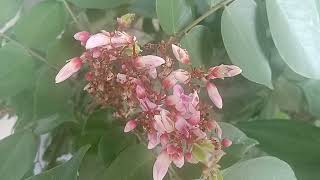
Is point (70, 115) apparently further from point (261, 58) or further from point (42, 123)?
point (261, 58)

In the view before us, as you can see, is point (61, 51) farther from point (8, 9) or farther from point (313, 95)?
point (313, 95)

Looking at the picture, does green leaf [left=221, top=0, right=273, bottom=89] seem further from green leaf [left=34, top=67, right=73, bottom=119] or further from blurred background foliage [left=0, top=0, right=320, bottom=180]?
green leaf [left=34, top=67, right=73, bottom=119]

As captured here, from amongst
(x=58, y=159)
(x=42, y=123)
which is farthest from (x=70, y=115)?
(x=58, y=159)

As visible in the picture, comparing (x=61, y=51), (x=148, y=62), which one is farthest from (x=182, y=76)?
(x=61, y=51)

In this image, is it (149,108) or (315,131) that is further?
(315,131)

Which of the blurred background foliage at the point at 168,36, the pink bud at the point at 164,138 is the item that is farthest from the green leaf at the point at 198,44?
the pink bud at the point at 164,138

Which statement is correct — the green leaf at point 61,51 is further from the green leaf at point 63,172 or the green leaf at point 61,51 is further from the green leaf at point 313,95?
the green leaf at point 313,95
